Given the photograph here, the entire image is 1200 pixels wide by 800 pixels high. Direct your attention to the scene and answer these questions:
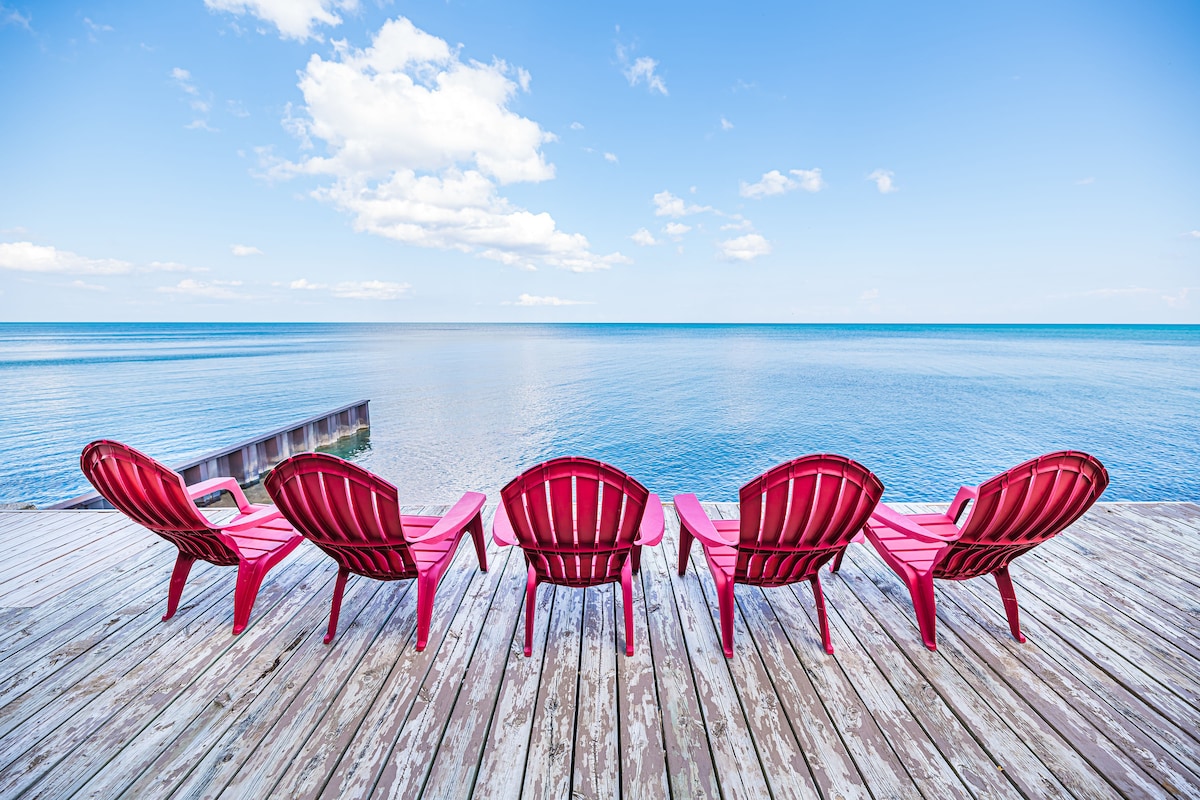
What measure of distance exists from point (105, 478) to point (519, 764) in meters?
2.67

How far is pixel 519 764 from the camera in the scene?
1.77m

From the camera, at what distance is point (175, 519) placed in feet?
8.16

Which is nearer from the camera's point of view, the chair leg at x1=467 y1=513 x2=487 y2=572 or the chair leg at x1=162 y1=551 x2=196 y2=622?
the chair leg at x1=162 y1=551 x2=196 y2=622

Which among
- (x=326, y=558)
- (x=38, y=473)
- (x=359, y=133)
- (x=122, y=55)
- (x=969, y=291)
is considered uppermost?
(x=122, y=55)

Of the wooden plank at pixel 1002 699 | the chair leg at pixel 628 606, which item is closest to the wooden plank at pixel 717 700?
the chair leg at pixel 628 606

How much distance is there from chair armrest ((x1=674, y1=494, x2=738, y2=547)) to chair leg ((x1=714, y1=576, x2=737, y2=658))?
Result: 0.72 ft

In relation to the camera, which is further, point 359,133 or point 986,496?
point 359,133

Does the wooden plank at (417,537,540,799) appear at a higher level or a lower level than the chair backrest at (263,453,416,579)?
lower

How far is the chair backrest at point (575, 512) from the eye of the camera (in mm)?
2223

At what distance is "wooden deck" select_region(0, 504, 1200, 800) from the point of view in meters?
1.73

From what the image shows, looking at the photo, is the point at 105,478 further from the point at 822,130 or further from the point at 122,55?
the point at 822,130

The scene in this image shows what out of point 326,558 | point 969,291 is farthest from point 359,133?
point 969,291

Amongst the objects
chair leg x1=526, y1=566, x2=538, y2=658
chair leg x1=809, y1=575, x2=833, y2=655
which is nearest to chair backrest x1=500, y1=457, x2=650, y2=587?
chair leg x1=526, y1=566, x2=538, y2=658

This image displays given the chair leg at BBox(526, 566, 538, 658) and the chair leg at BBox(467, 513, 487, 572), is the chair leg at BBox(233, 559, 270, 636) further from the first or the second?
the chair leg at BBox(526, 566, 538, 658)
